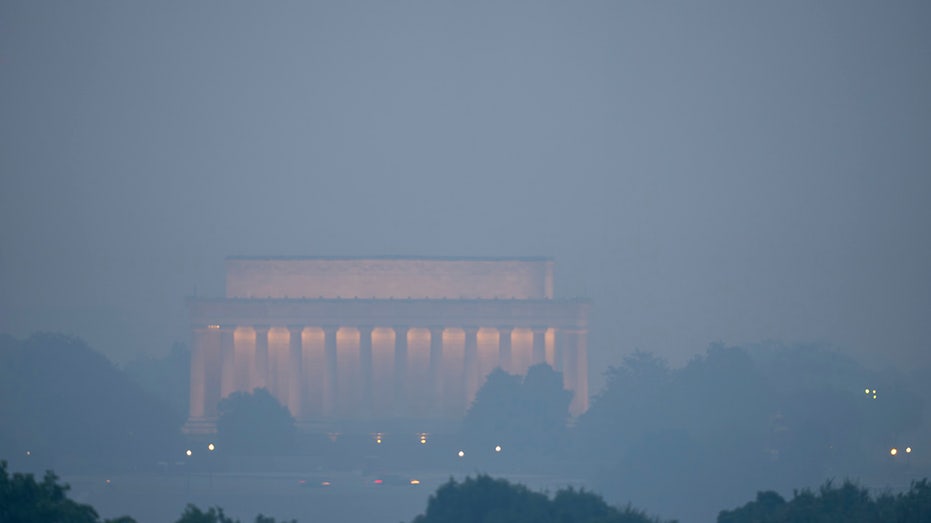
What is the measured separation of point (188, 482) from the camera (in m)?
112

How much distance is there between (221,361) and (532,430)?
29825 mm

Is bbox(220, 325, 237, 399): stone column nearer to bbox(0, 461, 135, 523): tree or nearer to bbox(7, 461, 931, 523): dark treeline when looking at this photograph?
bbox(7, 461, 931, 523): dark treeline

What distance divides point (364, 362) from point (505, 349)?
10.0 metres

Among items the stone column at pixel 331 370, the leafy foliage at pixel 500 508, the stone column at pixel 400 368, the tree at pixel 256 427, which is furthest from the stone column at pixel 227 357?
the leafy foliage at pixel 500 508

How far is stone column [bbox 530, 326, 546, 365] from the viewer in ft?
523

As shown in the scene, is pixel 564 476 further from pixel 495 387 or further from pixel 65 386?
→ pixel 65 386

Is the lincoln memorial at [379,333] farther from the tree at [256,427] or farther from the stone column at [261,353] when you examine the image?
the tree at [256,427]

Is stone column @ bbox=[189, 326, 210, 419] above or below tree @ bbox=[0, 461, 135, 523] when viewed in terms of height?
above

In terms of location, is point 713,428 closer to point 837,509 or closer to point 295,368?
point 295,368

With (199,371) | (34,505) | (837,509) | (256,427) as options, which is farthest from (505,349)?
(34,505)

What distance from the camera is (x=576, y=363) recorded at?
15900cm

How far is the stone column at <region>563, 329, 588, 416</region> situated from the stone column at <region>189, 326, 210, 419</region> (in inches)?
984

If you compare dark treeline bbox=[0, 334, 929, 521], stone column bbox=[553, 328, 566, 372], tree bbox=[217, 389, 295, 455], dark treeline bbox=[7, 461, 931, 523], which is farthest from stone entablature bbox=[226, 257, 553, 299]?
dark treeline bbox=[7, 461, 931, 523]

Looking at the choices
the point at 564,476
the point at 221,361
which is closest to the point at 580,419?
the point at 564,476
